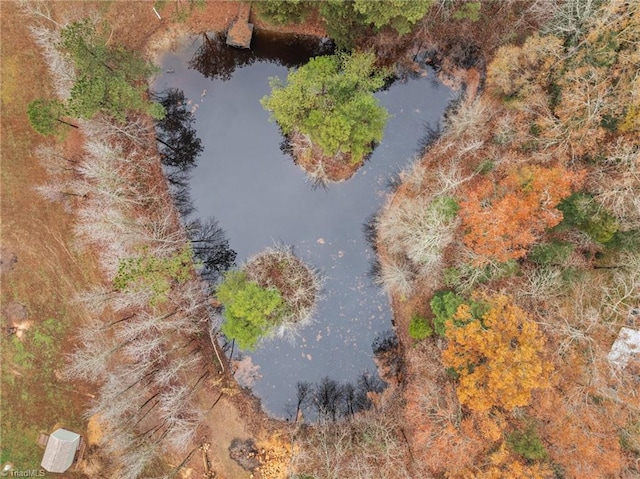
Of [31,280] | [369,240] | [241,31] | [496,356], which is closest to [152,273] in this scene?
[31,280]

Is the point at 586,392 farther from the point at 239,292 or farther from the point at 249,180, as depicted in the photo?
the point at 249,180

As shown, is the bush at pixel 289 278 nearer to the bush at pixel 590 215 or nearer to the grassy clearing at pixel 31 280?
the grassy clearing at pixel 31 280

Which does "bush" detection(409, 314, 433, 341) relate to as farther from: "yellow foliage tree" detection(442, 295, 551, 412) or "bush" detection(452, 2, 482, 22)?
"bush" detection(452, 2, 482, 22)

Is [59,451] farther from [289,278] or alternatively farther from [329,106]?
[329,106]

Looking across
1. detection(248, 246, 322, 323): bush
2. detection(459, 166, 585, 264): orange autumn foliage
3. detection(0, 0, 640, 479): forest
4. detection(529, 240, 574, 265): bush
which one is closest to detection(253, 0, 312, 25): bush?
detection(0, 0, 640, 479): forest

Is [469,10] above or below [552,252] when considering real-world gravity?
above

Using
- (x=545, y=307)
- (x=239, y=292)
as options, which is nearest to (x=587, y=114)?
(x=545, y=307)
